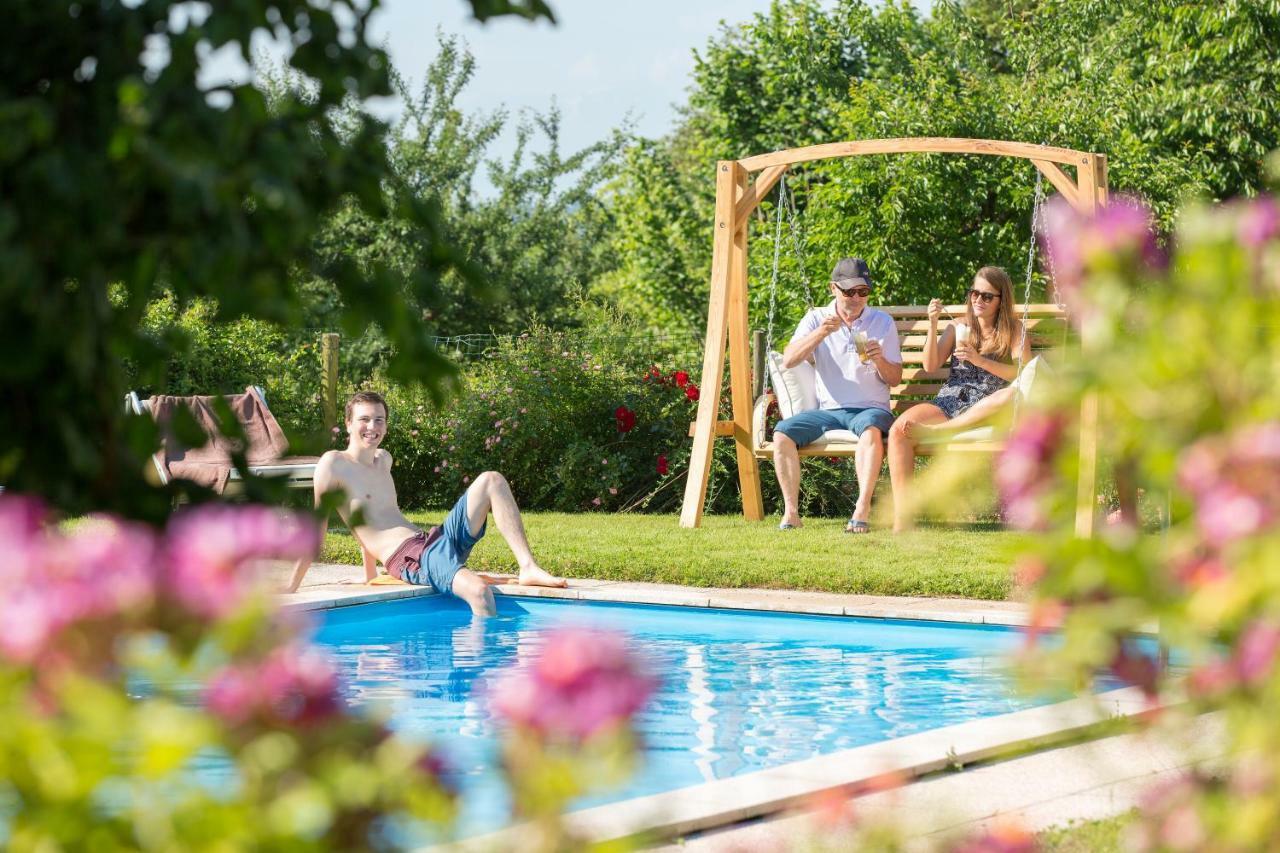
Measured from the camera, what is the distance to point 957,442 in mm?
8438

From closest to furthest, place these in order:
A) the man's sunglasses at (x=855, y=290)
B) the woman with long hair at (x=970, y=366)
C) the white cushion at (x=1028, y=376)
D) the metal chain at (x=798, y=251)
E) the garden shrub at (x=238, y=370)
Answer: the white cushion at (x=1028, y=376)
the woman with long hair at (x=970, y=366)
the man's sunglasses at (x=855, y=290)
the metal chain at (x=798, y=251)
the garden shrub at (x=238, y=370)

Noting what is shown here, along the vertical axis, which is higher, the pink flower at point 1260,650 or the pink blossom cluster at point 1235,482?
the pink blossom cluster at point 1235,482

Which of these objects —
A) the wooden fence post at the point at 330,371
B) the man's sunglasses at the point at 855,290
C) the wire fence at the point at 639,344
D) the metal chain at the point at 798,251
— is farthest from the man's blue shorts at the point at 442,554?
the wire fence at the point at 639,344

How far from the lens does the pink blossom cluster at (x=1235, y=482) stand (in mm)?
1218

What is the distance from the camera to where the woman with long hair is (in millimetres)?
8969

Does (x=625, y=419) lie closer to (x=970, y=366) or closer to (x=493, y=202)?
(x=970, y=366)

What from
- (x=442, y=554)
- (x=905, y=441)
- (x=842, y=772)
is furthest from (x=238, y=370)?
(x=842, y=772)

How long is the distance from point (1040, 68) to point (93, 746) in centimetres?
2394

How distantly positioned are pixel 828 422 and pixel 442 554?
316 centimetres

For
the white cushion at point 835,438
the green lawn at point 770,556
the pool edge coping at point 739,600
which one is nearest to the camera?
the pool edge coping at point 739,600

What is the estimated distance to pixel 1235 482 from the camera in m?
1.26

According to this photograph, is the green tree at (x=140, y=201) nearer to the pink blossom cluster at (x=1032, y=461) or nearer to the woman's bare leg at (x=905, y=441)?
the pink blossom cluster at (x=1032, y=461)

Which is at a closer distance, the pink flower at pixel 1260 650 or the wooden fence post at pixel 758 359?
the pink flower at pixel 1260 650

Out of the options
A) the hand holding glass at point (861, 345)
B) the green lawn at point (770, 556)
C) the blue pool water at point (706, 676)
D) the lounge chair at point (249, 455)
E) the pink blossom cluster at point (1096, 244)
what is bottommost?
the blue pool water at point (706, 676)
